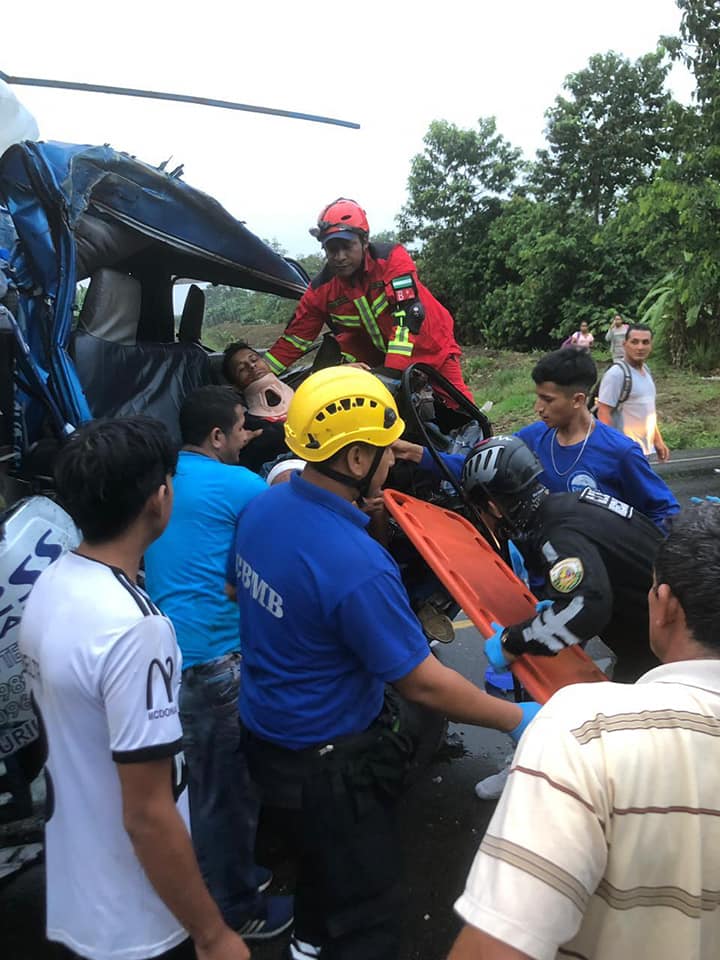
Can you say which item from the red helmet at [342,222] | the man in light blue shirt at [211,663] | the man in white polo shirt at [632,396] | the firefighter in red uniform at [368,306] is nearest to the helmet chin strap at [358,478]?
the man in light blue shirt at [211,663]

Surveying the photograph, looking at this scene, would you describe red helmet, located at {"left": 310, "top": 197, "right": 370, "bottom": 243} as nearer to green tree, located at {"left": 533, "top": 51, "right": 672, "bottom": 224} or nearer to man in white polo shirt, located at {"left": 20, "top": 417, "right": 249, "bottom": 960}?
man in white polo shirt, located at {"left": 20, "top": 417, "right": 249, "bottom": 960}

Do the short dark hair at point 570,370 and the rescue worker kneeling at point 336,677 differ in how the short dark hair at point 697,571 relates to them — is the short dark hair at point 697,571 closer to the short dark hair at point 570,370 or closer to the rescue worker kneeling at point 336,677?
the rescue worker kneeling at point 336,677

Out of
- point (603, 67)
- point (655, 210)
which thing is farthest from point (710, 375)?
point (603, 67)

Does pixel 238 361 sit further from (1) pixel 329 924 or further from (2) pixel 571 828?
(2) pixel 571 828

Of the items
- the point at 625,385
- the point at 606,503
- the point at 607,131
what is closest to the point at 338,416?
the point at 606,503

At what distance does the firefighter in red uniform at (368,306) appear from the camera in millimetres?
3818

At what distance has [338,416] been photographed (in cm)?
189

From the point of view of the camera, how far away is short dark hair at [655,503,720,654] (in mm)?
1157

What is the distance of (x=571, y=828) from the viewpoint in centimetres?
96

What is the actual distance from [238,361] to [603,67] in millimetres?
21828

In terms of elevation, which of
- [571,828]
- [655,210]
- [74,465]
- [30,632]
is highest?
[655,210]

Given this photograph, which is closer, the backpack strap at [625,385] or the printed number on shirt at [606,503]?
the printed number on shirt at [606,503]

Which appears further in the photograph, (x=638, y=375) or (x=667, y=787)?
(x=638, y=375)

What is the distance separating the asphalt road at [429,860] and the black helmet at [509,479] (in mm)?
1384
